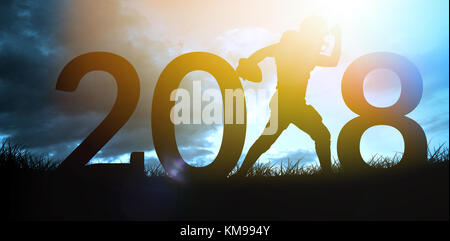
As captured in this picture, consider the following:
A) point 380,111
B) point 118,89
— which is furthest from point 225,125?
point 380,111

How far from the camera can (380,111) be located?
211 inches

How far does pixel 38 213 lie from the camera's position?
4.30 m

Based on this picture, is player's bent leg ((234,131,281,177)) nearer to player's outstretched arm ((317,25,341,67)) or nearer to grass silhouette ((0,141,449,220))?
grass silhouette ((0,141,449,220))

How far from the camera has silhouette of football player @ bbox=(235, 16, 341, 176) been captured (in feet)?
16.9

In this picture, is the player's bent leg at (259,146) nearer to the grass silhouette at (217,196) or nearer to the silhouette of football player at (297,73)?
the silhouette of football player at (297,73)

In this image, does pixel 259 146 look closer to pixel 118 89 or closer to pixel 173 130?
pixel 173 130

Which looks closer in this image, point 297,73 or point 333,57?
point 297,73

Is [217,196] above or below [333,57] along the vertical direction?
below

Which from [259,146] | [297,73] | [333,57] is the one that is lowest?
[259,146]

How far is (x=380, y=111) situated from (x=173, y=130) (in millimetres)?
3365

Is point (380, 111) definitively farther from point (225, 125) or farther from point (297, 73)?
point (225, 125)
